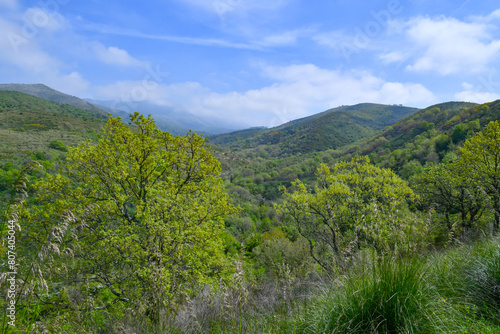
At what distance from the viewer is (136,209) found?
9406mm

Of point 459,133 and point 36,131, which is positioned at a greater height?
point 459,133

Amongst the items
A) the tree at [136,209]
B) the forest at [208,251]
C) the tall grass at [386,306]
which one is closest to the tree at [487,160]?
the forest at [208,251]

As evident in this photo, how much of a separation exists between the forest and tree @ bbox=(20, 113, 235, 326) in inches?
2.5

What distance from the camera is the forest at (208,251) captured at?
112 inches

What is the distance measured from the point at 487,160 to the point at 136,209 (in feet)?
61.7

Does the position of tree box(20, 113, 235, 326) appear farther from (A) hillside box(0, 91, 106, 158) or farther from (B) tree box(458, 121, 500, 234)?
(A) hillside box(0, 91, 106, 158)

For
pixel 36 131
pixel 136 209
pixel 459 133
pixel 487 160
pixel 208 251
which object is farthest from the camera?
pixel 36 131

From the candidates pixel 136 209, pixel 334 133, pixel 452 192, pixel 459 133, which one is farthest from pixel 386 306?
pixel 334 133

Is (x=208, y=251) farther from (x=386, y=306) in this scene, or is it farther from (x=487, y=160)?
(x=487, y=160)

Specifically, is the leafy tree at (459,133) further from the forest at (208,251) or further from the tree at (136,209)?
the tree at (136,209)

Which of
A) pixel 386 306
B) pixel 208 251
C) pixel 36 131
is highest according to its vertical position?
pixel 36 131

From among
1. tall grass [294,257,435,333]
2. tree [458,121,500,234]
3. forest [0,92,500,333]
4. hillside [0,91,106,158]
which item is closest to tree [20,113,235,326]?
forest [0,92,500,333]

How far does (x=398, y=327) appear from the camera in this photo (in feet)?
8.90

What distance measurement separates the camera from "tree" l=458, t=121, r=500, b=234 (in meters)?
13.1
